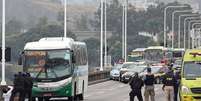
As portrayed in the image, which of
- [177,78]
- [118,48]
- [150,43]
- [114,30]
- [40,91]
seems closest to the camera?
[177,78]

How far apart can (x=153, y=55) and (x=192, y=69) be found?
53502 millimetres

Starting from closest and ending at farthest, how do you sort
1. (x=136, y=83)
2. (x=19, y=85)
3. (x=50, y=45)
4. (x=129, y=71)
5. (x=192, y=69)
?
(x=192, y=69), (x=19, y=85), (x=136, y=83), (x=50, y=45), (x=129, y=71)

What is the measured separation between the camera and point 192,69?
23438mm

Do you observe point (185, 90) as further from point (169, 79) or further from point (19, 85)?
point (19, 85)

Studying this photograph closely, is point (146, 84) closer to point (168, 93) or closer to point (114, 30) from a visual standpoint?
point (168, 93)

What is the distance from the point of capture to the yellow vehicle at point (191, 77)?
72.3ft

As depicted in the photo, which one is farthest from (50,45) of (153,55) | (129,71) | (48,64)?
(153,55)

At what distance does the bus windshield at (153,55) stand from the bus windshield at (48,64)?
44.8 metres

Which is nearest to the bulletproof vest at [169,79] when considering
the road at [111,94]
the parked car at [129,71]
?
the road at [111,94]

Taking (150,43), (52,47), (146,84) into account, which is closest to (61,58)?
(52,47)

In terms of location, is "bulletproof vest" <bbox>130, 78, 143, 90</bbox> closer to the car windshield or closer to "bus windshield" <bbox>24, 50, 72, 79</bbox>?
the car windshield

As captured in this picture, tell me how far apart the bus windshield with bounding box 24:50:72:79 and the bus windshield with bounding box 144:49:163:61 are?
44795 mm

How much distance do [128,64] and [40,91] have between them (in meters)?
Answer: 27.6

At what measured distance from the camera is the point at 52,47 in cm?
3219
